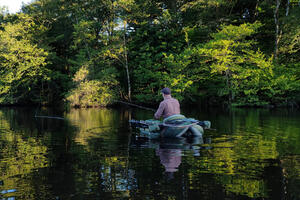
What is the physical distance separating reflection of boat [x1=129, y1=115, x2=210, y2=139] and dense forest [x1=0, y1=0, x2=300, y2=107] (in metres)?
17.2

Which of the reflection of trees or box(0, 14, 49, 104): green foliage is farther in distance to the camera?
box(0, 14, 49, 104): green foliage

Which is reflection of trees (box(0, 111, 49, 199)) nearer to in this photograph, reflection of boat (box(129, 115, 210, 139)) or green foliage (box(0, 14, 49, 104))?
reflection of boat (box(129, 115, 210, 139))

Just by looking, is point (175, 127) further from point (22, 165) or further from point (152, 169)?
point (22, 165)

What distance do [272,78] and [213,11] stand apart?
9.10 meters

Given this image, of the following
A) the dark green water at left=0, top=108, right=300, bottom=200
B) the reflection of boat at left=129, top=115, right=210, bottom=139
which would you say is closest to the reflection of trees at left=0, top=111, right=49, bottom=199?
the dark green water at left=0, top=108, right=300, bottom=200

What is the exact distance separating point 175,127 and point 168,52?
2226 cm

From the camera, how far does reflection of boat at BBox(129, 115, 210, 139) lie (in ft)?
30.8

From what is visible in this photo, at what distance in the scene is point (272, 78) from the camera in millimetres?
26562

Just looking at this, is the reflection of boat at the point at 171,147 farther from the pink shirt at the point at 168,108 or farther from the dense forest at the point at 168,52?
the dense forest at the point at 168,52

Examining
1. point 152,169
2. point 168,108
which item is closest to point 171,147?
point 168,108

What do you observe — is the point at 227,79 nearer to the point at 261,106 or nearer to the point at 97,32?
the point at 261,106

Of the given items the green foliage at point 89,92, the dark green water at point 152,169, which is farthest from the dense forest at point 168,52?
the dark green water at point 152,169

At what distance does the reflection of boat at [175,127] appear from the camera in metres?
9.39

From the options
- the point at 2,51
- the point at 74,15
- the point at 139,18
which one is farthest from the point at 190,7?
the point at 2,51
